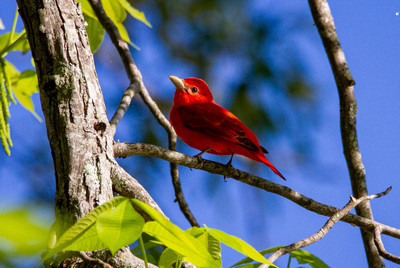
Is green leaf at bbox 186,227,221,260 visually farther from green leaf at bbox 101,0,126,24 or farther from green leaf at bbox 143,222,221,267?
green leaf at bbox 101,0,126,24

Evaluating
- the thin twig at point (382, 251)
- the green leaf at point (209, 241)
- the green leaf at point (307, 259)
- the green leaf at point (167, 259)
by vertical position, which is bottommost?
the green leaf at point (167, 259)

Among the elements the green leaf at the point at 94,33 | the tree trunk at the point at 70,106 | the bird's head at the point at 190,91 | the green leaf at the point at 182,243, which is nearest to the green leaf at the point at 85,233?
the green leaf at the point at 182,243

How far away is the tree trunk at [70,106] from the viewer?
175cm

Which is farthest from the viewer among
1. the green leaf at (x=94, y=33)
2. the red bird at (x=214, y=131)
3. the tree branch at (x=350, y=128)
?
the red bird at (x=214, y=131)

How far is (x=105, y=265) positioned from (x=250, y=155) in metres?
2.06

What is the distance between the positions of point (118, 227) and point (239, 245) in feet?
1.20

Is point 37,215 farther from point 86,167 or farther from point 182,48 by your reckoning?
point 182,48

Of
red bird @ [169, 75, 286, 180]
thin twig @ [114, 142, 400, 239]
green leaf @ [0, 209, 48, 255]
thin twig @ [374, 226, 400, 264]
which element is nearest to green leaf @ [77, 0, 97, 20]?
thin twig @ [114, 142, 400, 239]

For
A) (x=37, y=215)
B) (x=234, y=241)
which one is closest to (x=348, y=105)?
(x=234, y=241)

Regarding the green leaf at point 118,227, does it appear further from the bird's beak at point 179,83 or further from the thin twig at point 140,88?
the bird's beak at point 179,83

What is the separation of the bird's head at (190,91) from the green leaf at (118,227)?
3.15 meters

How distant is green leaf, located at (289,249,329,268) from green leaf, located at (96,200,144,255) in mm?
910

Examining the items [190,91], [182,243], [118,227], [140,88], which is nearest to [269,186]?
[140,88]

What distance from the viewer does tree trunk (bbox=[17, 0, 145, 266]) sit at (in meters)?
1.75
